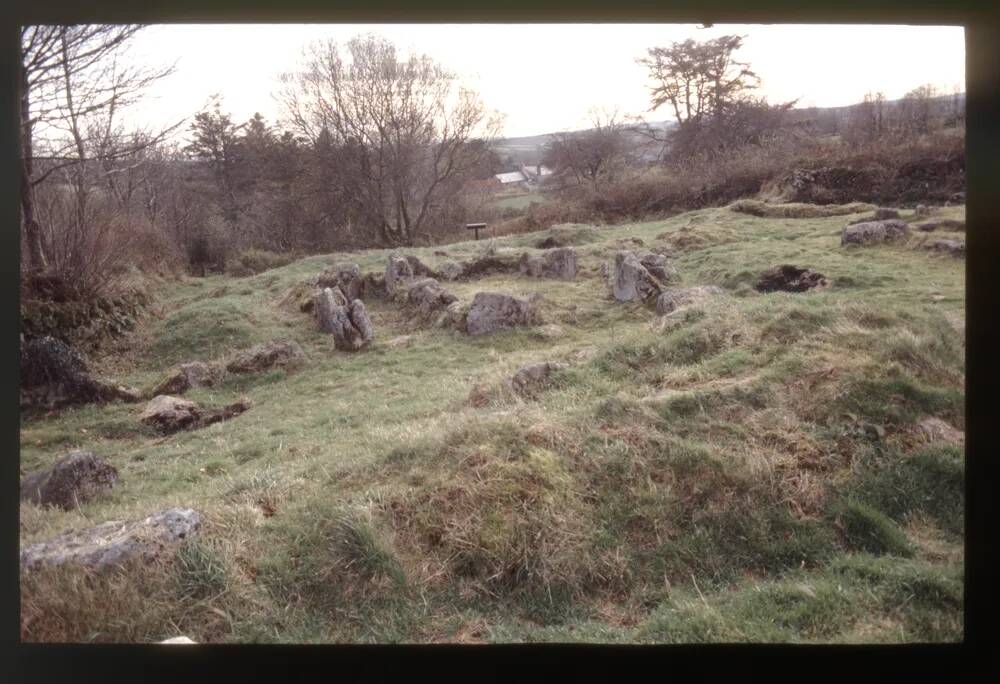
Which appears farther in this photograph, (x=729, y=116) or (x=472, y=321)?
(x=729, y=116)

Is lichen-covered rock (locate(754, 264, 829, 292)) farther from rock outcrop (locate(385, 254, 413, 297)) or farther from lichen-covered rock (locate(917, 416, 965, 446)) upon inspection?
rock outcrop (locate(385, 254, 413, 297))

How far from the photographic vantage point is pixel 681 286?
8.70 metres

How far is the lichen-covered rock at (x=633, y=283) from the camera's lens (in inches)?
347

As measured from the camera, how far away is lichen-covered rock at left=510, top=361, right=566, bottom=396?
18.8 feet

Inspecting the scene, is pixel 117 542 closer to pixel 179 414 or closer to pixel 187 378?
pixel 179 414

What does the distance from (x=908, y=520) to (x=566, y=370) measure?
2991 millimetres

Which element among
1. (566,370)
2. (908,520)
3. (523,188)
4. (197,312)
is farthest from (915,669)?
(523,188)

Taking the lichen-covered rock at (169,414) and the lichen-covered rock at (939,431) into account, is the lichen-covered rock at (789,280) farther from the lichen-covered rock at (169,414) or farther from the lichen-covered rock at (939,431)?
the lichen-covered rock at (169,414)

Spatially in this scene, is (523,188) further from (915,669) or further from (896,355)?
(915,669)

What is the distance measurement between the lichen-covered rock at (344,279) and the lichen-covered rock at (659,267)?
16.2ft

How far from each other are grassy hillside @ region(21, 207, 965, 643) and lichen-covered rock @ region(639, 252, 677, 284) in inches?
105

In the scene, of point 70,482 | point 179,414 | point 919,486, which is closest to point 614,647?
point 919,486

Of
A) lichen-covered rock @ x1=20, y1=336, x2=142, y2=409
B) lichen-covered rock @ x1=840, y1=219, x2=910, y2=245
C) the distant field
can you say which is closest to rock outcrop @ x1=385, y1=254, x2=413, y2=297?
the distant field

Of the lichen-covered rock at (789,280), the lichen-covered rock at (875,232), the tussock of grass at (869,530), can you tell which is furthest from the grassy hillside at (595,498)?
the lichen-covered rock at (875,232)
